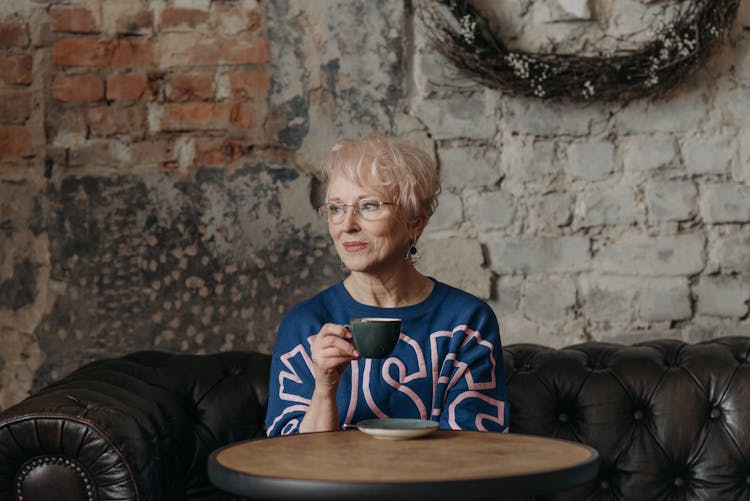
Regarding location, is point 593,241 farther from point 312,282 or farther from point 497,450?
point 497,450

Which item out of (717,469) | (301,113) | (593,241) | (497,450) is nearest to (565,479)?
(497,450)

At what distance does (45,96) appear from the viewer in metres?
2.85

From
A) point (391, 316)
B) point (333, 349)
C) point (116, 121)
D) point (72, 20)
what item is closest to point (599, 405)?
point (391, 316)

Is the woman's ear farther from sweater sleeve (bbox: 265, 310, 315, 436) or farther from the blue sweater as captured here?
sweater sleeve (bbox: 265, 310, 315, 436)

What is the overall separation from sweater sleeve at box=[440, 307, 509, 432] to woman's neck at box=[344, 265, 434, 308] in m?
0.14

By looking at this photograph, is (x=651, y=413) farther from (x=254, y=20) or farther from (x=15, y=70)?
(x=15, y=70)

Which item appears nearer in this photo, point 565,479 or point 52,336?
point 565,479

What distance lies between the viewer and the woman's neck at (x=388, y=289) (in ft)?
6.87

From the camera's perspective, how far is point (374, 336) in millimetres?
1643

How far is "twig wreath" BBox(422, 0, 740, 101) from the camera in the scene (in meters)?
2.71

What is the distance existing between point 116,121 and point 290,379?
1199 millimetres

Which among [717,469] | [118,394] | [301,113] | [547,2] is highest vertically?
[547,2]

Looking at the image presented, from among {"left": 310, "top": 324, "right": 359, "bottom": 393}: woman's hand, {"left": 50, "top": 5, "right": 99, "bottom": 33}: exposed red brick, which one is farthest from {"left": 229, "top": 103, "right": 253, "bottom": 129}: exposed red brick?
{"left": 310, "top": 324, "right": 359, "bottom": 393}: woman's hand

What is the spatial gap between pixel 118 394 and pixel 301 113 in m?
1.08
